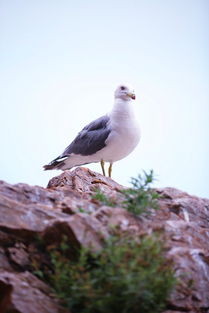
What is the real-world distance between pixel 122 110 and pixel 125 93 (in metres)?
0.41

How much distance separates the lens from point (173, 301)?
3.87 m

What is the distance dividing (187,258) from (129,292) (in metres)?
1.10

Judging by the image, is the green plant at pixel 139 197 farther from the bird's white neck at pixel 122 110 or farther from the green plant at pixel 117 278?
the bird's white neck at pixel 122 110

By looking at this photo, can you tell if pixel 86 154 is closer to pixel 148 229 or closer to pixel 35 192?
pixel 35 192

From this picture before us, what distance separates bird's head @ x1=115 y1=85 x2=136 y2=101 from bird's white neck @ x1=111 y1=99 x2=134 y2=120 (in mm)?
77

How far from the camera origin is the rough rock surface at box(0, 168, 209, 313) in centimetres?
349

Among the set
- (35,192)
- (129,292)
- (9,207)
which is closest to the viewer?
(129,292)

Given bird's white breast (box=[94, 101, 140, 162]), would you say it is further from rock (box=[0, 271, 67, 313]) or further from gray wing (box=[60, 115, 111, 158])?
rock (box=[0, 271, 67, 313])

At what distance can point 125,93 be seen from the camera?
30.3 feet

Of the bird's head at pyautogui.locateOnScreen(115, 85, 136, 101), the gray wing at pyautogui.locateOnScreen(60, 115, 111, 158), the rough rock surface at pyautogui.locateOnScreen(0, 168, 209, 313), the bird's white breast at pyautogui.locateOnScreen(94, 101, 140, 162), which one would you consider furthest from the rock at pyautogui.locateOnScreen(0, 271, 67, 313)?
the bird's head at pyautogui.locateOnScreen(115, 85, 136, 101)

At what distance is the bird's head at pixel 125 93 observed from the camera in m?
9.20

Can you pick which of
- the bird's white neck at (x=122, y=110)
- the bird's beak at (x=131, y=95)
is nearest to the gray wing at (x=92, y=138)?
the bird's white neck at (x=122, y=110)

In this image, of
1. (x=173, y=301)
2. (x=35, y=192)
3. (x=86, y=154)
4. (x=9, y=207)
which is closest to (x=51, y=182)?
(x=86, y=154)

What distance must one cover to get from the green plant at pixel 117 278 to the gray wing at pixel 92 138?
5.58m
